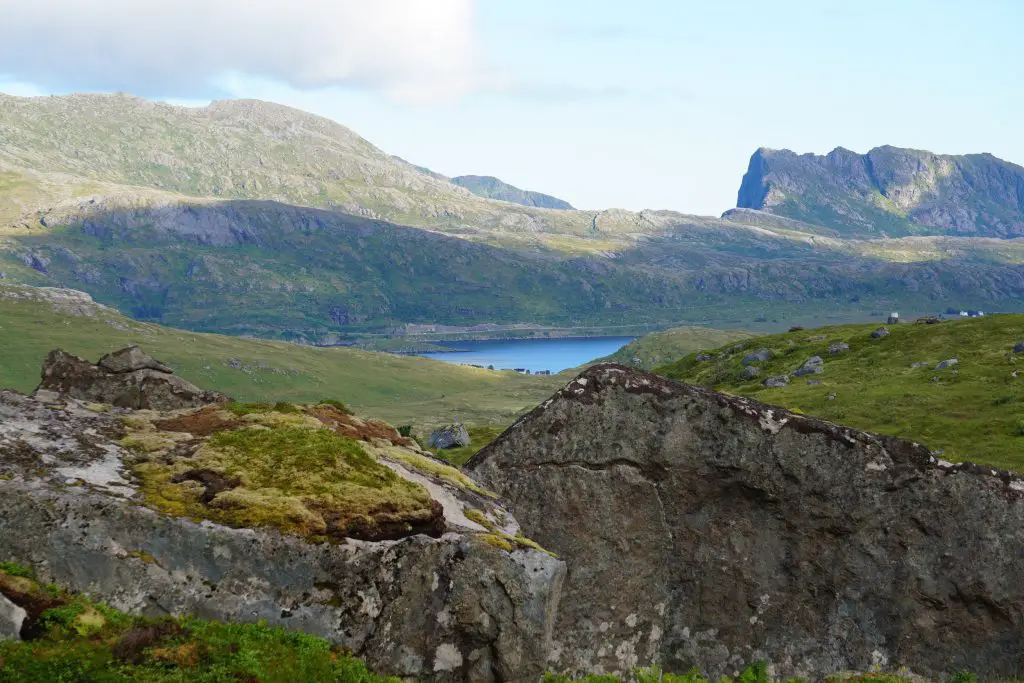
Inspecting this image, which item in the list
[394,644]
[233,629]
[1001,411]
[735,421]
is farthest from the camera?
[1001,411]

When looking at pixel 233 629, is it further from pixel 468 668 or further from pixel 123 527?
pixel 468 668

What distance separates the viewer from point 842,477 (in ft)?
70.6

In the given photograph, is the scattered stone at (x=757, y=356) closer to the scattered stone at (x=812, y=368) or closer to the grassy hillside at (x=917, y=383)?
the grassy hillside at (x=917, y=383)

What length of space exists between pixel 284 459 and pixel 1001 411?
186ft

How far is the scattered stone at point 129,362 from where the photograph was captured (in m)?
31.0

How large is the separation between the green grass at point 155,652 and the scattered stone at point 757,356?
97089 mm

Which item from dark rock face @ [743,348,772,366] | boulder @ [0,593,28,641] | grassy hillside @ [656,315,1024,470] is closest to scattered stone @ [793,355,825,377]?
grassy hillside @ [656,315,1024,470]

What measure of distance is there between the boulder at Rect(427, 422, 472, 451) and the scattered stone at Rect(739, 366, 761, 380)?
38.9 meters

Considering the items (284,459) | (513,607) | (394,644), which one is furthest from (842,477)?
(284,459)

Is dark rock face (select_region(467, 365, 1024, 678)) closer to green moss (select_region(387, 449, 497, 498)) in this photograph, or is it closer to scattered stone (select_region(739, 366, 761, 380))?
green moss (select_region(387, 449, 497, 498))

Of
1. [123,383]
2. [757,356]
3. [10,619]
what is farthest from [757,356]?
[10,619]

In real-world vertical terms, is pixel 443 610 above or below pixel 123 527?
below

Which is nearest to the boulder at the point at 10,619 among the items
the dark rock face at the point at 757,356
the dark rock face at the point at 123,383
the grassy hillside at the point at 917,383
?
the dark rock face at the point at 123,383

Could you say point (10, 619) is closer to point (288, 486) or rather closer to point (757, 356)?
point (288, 486)
